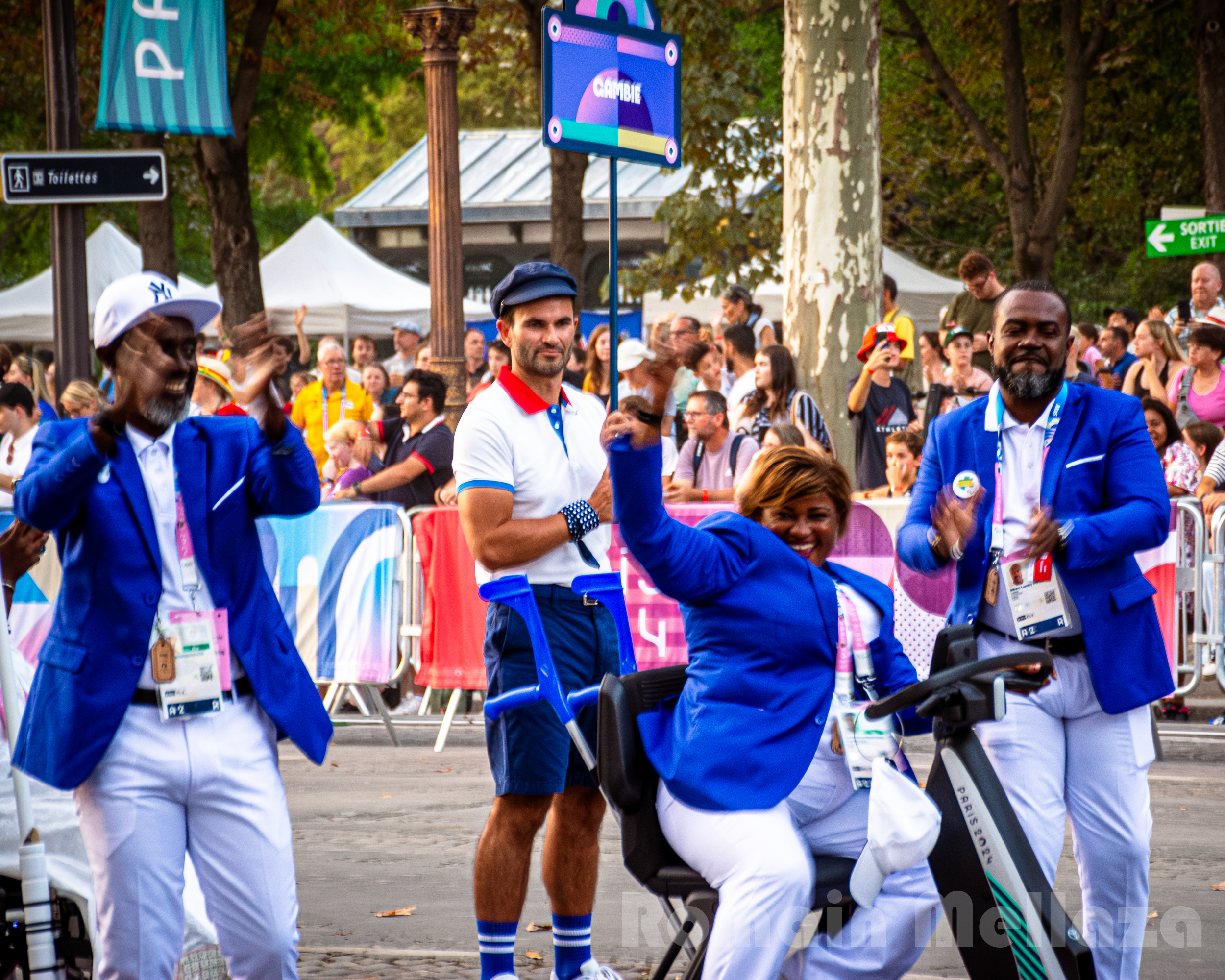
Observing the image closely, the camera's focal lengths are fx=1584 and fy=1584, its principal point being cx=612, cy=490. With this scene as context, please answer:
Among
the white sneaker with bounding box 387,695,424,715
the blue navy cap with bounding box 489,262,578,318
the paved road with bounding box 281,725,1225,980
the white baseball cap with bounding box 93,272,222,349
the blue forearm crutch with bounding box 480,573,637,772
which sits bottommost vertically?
the paved road with bounding box 281,725,1225,980

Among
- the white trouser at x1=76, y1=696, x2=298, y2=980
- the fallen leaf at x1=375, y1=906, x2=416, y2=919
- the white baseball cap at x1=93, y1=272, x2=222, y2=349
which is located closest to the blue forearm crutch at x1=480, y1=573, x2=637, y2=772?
the white trouser at x1=76, y1=696, x2=298, y2=980

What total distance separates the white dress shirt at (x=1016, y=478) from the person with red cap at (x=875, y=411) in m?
6.62

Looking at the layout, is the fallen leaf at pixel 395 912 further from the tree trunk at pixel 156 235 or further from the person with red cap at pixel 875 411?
the tree trunk at pixel 156 235

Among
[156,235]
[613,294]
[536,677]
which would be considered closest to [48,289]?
[156,235]

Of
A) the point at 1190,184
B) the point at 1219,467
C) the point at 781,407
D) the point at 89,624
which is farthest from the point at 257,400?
the point at 1190,184

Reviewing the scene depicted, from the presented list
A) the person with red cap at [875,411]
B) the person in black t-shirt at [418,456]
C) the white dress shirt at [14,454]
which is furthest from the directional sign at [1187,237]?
the white dress shirt at [14,454]

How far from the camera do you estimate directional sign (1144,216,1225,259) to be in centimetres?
1525

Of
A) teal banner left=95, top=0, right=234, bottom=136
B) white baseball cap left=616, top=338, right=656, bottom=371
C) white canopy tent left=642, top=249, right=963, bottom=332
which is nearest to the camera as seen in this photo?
white baseball cap left=616, top=338, right=656, bottom=371

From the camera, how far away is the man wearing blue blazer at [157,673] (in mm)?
3623

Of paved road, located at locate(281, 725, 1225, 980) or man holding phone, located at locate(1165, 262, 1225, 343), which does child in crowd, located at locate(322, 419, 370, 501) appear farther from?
man holding phone, located at locate(1165, 262, 1225, 343)

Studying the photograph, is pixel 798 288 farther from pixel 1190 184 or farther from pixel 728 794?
pixel 1190 184

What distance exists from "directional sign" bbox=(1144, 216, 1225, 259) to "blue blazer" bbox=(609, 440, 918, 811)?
1229cm

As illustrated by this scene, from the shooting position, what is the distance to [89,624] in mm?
3652

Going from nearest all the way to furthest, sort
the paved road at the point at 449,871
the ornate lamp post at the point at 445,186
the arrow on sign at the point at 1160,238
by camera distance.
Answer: the paved road at the point at 449,871 → the ornate lamp post at the point at 445,186 → the arrow on sign at the point at 1160,238
